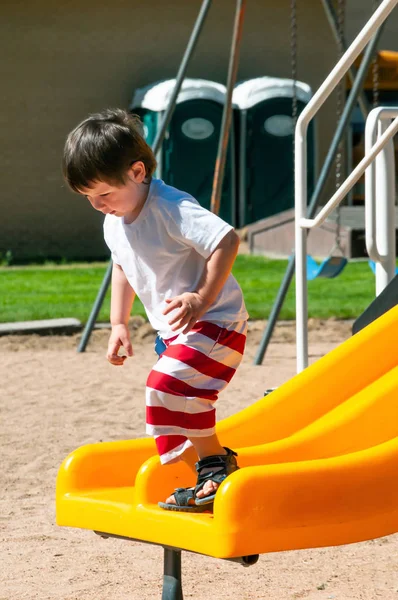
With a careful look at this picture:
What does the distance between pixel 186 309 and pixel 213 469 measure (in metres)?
0.41

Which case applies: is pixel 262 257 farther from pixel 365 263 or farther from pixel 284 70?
pixel 284 70

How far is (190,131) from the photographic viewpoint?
50.3 feet

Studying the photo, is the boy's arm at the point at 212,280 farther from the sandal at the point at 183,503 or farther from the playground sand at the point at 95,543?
the playground sand at the point at 95,543

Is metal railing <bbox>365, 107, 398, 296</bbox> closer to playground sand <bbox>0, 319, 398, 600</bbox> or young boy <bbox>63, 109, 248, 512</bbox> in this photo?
playground sand <bbox>0, 319, 398, 600</bbox>

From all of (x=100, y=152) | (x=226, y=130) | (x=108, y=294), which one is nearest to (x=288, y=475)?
(x=100, y=152)

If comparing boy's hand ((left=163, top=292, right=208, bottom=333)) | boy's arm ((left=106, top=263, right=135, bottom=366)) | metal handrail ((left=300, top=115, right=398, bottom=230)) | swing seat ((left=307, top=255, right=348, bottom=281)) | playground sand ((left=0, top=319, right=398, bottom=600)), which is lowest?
playground sand ((left=0, top=319, right=398, bottom=600))

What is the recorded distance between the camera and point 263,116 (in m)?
15.5

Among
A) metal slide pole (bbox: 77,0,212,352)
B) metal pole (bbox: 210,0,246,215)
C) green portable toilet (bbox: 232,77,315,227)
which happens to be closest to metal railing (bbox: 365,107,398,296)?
metal pole (bbox: 210,0,246,215)

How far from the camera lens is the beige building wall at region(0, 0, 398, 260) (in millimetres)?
15711

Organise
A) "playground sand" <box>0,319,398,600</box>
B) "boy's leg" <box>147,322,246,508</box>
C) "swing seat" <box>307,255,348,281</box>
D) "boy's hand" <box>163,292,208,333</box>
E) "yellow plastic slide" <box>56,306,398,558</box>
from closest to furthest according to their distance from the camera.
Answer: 1. "yellow plastic slide" <box>56,306,398,558</box>
2. "boy's hand" <box>163,292,208,333</box>
3. "boy's leg" <box>147,322,246,508</box>
4. "playground sand" <box>0,319,398,600</box>
5. "swing seat" <box>307,255,348,281</box>

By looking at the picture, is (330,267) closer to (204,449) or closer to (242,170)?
(204,449)

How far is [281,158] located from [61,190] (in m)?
3.35

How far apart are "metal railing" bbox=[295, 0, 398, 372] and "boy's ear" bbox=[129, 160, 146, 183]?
1045 mm

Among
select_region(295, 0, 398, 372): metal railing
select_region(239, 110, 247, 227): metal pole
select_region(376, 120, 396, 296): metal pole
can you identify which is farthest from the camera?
select_region(239, 110, 247, 227): metal pole
